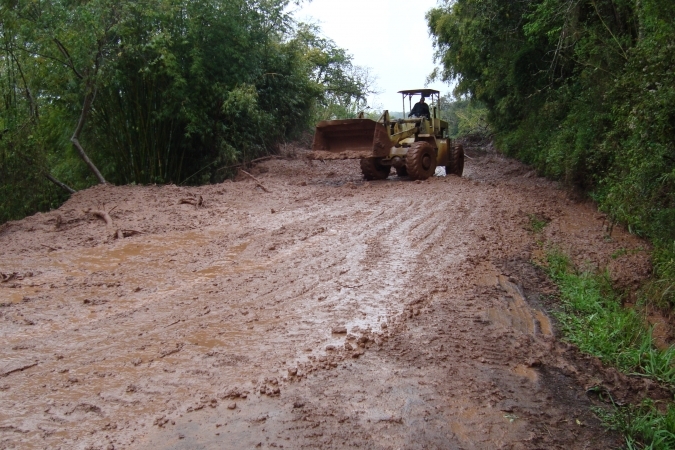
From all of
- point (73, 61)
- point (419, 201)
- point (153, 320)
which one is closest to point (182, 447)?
point (153, 320)

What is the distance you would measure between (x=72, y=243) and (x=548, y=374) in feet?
21.2

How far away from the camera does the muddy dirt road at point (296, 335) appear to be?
3.28 meters

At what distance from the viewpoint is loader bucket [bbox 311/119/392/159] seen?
42.6 ft

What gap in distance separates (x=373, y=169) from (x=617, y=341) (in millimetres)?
9601

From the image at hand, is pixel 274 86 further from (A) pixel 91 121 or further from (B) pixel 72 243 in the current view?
(B) pixel 72 243

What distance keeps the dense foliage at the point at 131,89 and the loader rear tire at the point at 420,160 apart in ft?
13.1

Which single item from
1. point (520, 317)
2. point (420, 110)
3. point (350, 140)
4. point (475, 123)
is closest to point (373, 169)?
point (350, 140)

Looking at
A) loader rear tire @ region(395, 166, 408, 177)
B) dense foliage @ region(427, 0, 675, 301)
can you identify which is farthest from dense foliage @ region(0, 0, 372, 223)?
dense foliage @ region(427, 0, 675, 301)

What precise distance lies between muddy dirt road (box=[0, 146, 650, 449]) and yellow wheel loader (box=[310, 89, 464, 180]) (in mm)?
4215

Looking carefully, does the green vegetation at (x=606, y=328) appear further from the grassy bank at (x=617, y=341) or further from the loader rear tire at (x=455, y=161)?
the loader rear tire at (x=455, y=161)

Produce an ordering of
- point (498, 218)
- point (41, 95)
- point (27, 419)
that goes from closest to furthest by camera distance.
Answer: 1. point (27, 419)
2. point (498, 218)
3. point (41, 95)

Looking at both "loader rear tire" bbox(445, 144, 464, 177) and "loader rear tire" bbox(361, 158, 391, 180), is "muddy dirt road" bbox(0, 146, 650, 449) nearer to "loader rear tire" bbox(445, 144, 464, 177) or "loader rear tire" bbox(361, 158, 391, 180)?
"loader rear tire" bbox(361, 158, 391, 180)

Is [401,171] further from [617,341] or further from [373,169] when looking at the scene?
[617,341]

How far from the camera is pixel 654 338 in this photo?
5355mm
